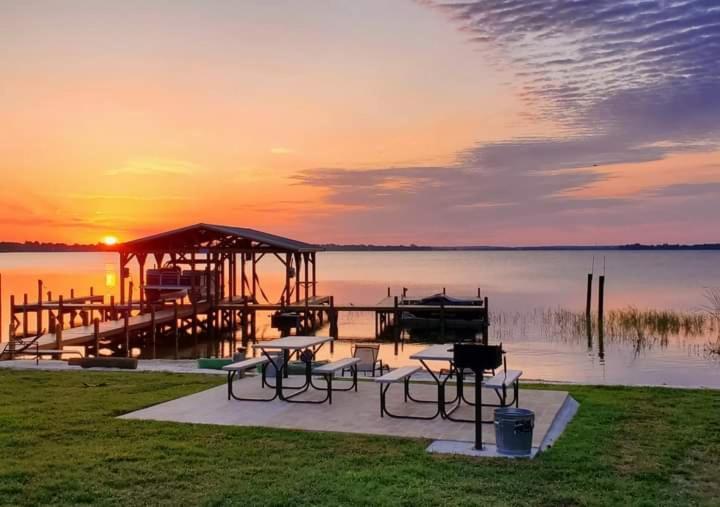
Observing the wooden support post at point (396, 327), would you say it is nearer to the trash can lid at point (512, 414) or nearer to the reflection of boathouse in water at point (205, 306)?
the reflection of boathouse in water at point (205, 306)

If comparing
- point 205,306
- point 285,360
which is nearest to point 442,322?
point 205,306

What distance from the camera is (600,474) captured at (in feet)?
20.5

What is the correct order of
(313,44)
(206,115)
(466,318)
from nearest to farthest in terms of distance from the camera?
(313,44) < (206,115) < (466,318)

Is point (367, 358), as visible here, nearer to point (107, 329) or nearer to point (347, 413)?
point (347, 413)

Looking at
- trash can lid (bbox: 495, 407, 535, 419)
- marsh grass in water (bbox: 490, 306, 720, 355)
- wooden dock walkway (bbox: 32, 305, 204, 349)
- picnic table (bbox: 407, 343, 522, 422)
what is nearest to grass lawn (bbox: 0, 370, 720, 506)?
trash can lid (bbox: 495, 407, 535, 419)

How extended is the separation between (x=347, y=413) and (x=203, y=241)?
2605 cm

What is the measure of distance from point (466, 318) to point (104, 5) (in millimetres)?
21916

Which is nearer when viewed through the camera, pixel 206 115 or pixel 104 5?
pixel 104 5

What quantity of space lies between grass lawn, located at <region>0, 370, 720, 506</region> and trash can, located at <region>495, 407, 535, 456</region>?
0.86 feet

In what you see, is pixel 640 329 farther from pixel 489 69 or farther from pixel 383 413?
pixel 383 413

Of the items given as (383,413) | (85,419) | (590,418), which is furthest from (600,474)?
(85,419)

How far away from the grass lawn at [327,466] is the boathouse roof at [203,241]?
75.3 ft

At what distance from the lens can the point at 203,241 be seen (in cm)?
3369

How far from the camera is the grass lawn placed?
563cm
